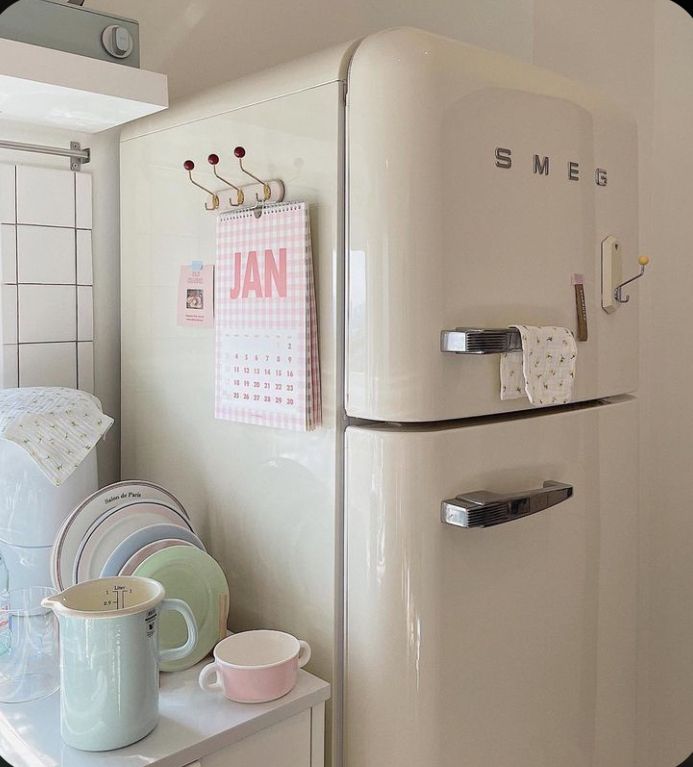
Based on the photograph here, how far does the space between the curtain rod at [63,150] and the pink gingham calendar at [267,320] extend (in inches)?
17.4

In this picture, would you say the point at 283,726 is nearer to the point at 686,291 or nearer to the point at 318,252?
the point at 318,252

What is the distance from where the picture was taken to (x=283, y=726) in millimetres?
1149

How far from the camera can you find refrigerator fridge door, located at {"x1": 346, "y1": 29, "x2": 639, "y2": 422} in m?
1.11

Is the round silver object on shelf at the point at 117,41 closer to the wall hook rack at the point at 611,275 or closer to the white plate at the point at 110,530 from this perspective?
the white plate at the point at 110,530

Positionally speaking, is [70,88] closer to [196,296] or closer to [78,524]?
[196,296]

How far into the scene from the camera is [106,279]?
1679mm

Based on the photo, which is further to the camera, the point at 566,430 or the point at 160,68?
the point at 160,68

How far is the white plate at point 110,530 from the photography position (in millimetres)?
1287

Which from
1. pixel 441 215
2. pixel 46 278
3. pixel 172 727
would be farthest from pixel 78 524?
pixel 441 215

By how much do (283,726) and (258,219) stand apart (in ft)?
2.40

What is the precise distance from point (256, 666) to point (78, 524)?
0.38 metres

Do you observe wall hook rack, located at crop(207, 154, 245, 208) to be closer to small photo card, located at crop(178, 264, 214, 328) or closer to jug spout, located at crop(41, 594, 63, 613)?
small photo card, located at crop(178, 264, 214, 328)

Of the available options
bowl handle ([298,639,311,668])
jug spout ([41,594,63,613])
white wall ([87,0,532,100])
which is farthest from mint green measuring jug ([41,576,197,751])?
white wall ([87,0,532,100])

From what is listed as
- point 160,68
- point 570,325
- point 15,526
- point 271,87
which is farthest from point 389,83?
point 15,526
